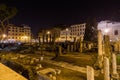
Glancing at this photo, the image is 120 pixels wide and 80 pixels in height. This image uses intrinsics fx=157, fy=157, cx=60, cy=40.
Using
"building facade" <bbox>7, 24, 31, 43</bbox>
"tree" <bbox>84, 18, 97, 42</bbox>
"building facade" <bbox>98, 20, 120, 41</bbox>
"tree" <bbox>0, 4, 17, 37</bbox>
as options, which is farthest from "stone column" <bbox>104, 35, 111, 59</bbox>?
"building facade" <bbox>7, 24, 31, 43</bbox>

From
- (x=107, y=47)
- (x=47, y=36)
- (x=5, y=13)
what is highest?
(x=5, y=13)

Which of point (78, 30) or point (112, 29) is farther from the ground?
point (78, 30)

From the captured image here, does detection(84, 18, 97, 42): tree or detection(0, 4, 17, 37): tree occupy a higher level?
detection(0, 4, 17, 37): tree

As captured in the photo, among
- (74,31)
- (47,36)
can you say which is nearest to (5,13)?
(47,36)

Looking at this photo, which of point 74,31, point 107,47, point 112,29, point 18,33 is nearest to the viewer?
point 107,47

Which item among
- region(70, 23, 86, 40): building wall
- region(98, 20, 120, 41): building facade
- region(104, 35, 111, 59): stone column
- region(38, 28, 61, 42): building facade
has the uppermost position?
region(70, 23, 86, 40): building wall

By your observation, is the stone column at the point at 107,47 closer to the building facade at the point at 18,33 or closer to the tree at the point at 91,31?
the tree at the point at 91,31

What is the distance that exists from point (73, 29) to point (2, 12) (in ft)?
226

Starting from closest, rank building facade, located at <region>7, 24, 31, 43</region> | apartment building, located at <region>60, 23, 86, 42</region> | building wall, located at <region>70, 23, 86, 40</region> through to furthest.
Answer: apartment building, located at <region>60, 23, 86, 42</region> < building wall, located at <region>70, 23, 86, 40</region> < building facade, located at <region>7, 24, 31, 43</region>

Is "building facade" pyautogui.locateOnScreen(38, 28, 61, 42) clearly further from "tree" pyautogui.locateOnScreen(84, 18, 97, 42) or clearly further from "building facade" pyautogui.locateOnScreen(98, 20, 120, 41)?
"building facade" pyautogui.locateOnScreen(98, 20, 120, 41)

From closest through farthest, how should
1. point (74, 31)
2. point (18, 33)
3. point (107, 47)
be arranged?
point (107, 47), point (74, 31), point (18, 33)

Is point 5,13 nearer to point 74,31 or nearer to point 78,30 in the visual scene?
point 78,30

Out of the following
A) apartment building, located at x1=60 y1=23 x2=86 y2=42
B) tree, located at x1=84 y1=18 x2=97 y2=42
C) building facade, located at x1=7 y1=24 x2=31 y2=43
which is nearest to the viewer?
tree, located at x1=84 y1=18 x2=97 y2=42

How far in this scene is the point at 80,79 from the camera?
1148 cm
